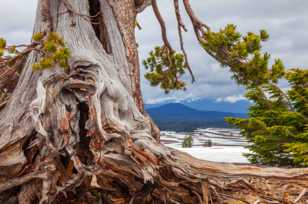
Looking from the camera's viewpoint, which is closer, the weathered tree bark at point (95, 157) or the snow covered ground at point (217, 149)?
the weathered tree bark at point (95, 157)

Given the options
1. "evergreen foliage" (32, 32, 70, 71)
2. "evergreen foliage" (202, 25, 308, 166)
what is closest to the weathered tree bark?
"evergreen foliage" (32, 32, 70, 71)

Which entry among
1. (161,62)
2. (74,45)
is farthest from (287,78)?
(74,45)

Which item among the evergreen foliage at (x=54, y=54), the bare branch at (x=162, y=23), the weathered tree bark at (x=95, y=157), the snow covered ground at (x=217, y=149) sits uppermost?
the bare branch at (x=162, y=23)

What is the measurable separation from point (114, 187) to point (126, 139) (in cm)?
61

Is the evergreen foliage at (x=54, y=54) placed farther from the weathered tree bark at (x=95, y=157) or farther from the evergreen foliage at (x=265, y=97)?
the evergreen foliage at (x=265, y=97)

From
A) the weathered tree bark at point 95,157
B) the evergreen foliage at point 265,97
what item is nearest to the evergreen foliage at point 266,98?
the evergreen foliage at point 265,97

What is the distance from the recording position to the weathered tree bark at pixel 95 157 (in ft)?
11.7

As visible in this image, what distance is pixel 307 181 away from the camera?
450 centimetres

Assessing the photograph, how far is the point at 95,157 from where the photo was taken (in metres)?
3.56

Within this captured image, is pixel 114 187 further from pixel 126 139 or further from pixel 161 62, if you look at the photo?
pixel 161 62

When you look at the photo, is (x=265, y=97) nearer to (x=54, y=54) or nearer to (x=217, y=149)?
(x=54, y=54)

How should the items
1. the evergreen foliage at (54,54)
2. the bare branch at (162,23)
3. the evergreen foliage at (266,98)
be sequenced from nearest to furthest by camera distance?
the evergreen foliage at (54,54) < the evergreen foliage at (266,98) < the bare branch at (162,23)

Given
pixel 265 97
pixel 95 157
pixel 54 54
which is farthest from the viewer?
pixel 265 97

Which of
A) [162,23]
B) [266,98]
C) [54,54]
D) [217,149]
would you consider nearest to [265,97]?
[266,98]
